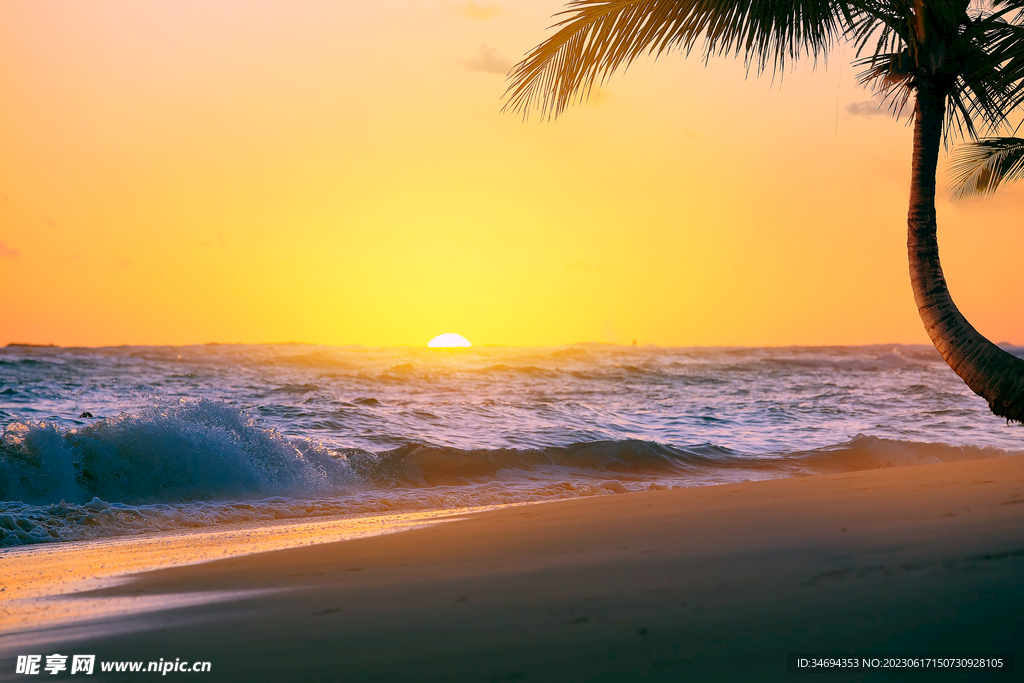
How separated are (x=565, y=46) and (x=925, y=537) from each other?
5066mm

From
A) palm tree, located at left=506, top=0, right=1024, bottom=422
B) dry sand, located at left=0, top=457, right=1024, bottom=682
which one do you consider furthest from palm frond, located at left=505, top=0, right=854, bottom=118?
dry sand, located at left=0, top=457, right=1024, bottom=682

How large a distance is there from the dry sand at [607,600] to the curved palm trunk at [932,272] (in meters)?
1.89

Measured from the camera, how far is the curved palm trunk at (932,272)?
5809 millimetres

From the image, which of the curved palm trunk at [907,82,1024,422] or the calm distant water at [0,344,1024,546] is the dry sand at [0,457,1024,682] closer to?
the curved palm trunk at [907,82,1024,422]

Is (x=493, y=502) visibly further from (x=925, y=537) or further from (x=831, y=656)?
(x=831, y=656)

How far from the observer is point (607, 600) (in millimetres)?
2723

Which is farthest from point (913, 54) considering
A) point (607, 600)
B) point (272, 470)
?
point (272, 470)

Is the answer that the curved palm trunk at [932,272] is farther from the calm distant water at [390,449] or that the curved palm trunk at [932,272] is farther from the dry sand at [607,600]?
the calm distant water at [390,449]

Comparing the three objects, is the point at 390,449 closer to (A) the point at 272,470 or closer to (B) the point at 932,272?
(A) the point at 272,470

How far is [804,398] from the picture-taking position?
1842 cm

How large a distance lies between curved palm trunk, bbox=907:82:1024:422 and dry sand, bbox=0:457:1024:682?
1.89 m

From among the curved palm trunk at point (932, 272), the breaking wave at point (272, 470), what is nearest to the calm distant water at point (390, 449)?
the breaking wave at point (272, 470)

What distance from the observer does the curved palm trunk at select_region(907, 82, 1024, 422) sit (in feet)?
19.1

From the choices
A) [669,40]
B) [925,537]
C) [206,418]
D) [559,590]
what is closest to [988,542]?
[925,537]
